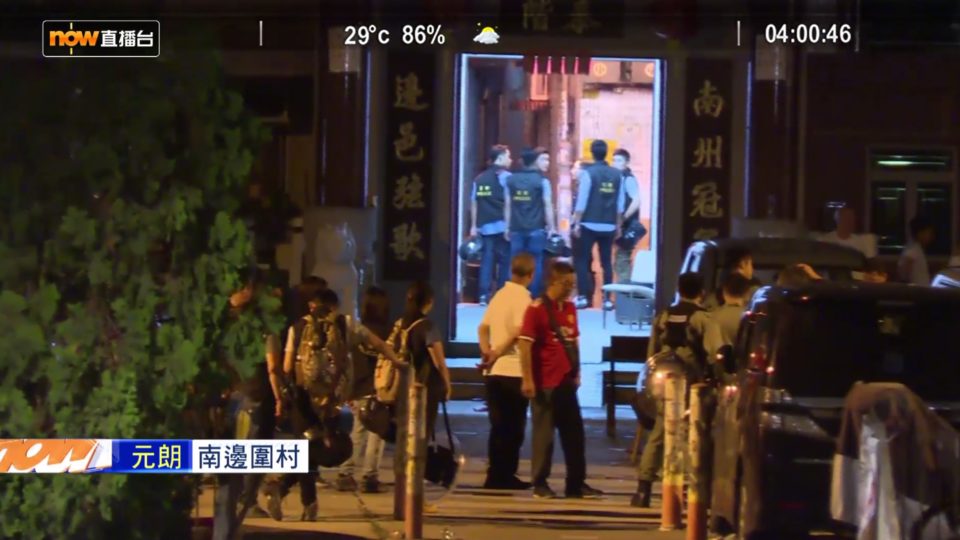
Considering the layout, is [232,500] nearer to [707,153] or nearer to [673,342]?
[673,342]

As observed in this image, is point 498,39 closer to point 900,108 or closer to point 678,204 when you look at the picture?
point 678,204

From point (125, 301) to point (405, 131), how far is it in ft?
24.9

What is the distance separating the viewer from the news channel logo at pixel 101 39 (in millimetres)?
6938

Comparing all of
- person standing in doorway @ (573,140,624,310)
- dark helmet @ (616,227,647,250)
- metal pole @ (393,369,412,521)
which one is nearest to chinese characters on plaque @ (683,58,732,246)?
dark helmet @ (616,227,647,250)

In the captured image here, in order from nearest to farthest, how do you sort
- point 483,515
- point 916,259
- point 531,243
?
point 483,515 < point 916,259 < point 531,243

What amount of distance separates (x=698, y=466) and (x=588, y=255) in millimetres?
5850

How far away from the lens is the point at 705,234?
45.5 ft

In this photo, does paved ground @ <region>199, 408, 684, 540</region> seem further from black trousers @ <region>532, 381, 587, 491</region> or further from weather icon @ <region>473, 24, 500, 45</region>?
weather icon @ <region>473, 24, 500, 45</region>

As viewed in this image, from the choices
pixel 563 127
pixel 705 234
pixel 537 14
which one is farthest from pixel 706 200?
pixel 537 14

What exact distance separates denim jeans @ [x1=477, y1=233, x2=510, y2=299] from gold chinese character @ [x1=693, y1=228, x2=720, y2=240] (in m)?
1.80

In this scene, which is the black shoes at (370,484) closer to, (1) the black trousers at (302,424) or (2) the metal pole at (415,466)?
(1) the black trousers at (302,424)

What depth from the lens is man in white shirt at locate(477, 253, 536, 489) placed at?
9.84 meters

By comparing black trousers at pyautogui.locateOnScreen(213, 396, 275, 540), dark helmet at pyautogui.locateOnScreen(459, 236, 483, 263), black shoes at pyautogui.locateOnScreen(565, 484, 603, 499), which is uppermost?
dark helmet at pyautogui.locateOnScreen(459, 236, 483, 263)

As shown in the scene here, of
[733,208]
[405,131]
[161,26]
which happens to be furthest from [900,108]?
[161,26]
